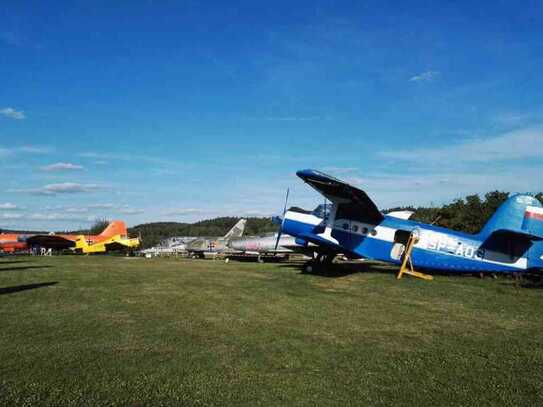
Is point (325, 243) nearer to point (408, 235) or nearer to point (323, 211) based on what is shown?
point (323, 211)

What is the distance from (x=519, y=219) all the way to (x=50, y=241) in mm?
48192

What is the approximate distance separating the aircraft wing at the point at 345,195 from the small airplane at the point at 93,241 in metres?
34.6

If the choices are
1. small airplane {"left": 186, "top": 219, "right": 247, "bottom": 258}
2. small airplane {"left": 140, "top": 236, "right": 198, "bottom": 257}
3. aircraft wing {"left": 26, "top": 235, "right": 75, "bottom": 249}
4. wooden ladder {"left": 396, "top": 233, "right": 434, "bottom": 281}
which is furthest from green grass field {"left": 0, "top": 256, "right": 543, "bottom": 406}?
aircraft wing {"left": 26, "top": 235, "right": 75, "bottom": 249}

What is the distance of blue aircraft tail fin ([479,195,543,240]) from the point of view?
15312 millimetres

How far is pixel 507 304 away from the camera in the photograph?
34.6ft

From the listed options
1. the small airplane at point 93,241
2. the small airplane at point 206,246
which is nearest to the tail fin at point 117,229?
the small airplane at point 93,241

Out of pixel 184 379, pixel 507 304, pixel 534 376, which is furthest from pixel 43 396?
pixel 507 304

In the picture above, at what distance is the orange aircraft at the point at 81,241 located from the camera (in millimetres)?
47375

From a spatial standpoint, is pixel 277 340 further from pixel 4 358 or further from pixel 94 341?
pixel 4 358

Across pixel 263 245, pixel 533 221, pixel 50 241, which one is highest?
pixel 533 221

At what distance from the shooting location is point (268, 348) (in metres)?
6.29

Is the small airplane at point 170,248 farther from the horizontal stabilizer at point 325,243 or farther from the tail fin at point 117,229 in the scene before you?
the horizontal stabilizer at point 325,243

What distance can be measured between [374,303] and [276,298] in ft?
8.26

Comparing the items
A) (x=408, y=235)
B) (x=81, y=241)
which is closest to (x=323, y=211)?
(x=408, y=235)
